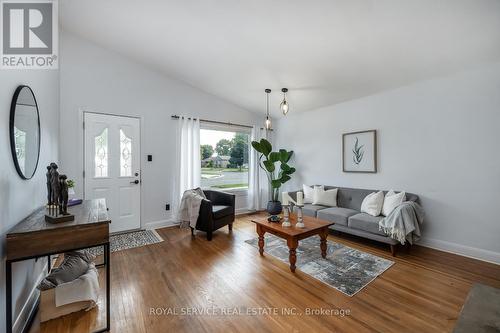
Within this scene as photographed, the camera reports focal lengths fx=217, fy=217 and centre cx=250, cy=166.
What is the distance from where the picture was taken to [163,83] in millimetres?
4242

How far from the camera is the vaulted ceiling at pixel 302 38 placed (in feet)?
7.08

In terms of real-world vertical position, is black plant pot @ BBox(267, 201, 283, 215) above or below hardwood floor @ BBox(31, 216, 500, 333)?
above

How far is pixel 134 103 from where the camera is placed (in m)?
3.95

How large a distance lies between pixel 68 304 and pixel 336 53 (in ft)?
12.7

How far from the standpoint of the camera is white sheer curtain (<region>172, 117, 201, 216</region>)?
4.30 metres

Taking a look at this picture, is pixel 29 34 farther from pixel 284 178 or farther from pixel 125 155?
pixel 284 178

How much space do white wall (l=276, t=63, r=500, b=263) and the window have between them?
253 cm

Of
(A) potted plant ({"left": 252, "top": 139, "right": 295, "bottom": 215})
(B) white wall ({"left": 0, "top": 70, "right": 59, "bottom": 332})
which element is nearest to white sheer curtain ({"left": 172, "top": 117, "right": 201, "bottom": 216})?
(A) potted plant ({"left": 252, "top": 139, "right": 295, "bottom": 215})

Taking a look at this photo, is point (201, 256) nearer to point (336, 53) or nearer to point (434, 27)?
point (336, 53)

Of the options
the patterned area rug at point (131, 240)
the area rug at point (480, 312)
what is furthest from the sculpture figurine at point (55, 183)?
the area rug at point (480, 312)

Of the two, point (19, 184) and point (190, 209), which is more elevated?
point (19, 184)

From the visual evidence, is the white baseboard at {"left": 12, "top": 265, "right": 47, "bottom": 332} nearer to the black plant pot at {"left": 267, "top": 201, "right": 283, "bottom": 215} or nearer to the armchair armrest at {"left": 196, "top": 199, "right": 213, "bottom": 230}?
the armchair armrest at {"left": 196, "top": 199, "right": 213, "bottom": 230}

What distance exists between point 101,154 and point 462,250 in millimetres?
5581

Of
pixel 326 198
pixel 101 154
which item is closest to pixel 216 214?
pixel 326 198
